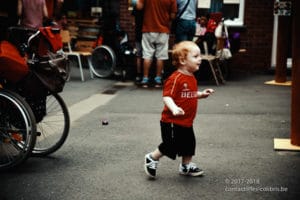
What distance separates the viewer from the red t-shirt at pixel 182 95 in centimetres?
492

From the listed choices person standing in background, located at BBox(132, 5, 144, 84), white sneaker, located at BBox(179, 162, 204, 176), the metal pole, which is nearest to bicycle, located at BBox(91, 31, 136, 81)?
person standing in background, located at BBox(132, 5, 144, 84)

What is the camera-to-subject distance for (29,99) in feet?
18.3

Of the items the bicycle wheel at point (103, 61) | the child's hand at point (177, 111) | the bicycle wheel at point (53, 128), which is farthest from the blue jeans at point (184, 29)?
the child's hand at point (177, 111)

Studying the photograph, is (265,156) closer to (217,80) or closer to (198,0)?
(217,80)

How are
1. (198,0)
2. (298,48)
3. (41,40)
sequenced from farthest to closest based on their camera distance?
(198,0)
(298,48)
(41,40)

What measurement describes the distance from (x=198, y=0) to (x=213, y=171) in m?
8.85

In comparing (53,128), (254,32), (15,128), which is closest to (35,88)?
(15,128)

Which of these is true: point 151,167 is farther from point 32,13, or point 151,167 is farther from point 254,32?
point 254,32

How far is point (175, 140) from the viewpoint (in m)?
5.02

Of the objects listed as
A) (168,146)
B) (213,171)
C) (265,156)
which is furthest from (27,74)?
(265,156)

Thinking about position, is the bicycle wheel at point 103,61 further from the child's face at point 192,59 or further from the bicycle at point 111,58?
the child's face at point 192,59

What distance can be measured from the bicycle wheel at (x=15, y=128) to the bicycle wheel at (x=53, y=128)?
390 millimetres

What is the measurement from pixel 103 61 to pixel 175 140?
7.85m

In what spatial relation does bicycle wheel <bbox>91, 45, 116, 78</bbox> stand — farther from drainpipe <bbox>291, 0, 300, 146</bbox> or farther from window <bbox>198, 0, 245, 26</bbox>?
drainpipe <bbox>291, 0, 300, 146</bbox>
